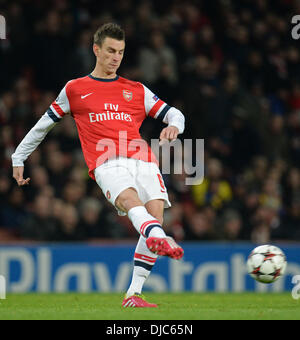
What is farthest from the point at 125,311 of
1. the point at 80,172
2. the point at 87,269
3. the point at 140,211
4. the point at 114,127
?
the point at 80,172

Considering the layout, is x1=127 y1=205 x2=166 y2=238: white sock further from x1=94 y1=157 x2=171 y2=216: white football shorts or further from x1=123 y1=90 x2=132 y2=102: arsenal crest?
x1=123 y1=90 x2=132 y2=102: arsenal crest

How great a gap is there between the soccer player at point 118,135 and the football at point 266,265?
1080 mm

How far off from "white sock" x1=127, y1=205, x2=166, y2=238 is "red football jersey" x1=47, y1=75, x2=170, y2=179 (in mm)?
644

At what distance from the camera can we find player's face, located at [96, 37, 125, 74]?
6.68m

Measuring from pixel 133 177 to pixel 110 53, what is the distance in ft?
3.73

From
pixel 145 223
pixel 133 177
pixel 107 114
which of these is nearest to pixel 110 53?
pixel 107 114

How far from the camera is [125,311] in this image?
243 inches

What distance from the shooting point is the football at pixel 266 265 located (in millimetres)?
7094

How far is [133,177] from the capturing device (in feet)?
21.6

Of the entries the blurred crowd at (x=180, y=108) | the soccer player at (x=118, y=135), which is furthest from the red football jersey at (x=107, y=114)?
the blurred crowd at (x=180, y=108)

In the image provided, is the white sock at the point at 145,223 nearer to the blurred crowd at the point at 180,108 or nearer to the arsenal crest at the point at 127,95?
the arsenal crest at the point at 127,95

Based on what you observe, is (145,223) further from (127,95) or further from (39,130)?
(39,130)

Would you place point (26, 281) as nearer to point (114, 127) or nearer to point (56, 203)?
point (56, 203)

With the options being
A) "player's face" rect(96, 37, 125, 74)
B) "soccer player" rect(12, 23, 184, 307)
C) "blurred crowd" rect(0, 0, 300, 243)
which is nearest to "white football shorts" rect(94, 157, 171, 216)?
"soccer player" rect(12, 23, 184, 307)
